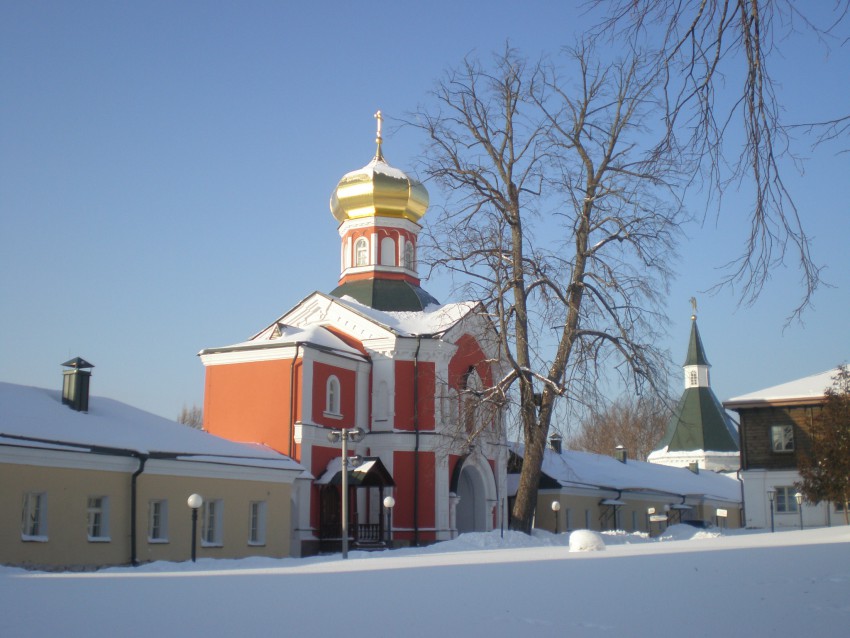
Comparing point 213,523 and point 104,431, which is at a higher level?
point 104,431

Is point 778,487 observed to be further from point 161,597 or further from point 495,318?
point 161,597

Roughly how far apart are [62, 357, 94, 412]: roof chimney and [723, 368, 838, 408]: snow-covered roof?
982 inches

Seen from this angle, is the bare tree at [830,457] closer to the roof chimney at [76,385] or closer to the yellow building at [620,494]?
the yellow building at [620,494]

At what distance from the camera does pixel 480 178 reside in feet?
82.5

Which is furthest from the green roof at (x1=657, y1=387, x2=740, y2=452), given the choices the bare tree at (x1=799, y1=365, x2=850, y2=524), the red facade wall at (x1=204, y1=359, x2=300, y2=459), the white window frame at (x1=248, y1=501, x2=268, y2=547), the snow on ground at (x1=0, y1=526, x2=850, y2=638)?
the snow on ground at (x1=0, y1=526, x2=850, y2=638)

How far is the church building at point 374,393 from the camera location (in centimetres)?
2873

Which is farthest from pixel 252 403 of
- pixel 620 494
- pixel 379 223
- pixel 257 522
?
pixel 620 494

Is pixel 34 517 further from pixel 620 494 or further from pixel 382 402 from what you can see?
pixel 620 494

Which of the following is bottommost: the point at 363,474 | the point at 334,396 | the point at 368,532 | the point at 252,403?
the point at 368,532

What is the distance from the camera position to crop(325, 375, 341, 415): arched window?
98.4ft

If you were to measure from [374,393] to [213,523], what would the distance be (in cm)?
878

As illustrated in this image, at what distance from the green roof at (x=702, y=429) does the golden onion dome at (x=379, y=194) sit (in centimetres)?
3714

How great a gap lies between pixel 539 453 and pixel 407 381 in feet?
26.2

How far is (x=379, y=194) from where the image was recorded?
35.5m
